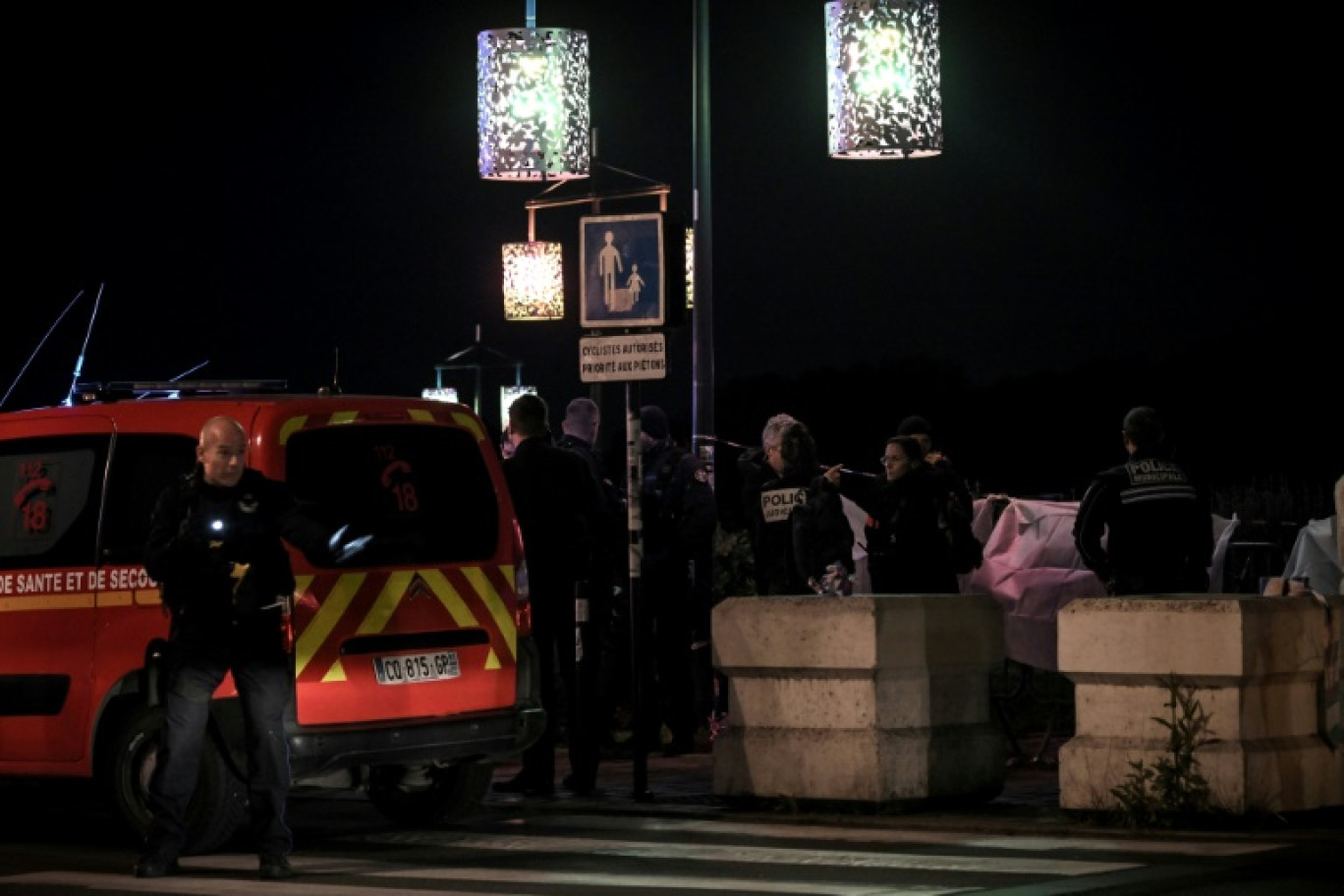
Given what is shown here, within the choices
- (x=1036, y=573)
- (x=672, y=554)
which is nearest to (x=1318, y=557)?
(x=1036, y=573)

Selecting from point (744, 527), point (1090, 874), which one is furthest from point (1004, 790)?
point (744, 527)

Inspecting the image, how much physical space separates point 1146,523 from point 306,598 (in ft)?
15.7

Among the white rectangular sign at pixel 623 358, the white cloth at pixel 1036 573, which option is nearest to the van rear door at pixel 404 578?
the white rectangular sign at pixel 623 358

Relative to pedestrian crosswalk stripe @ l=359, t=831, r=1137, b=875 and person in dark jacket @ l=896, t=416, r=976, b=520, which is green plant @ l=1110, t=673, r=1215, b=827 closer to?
pedestrian crosswalk stripe @ l=359, t=831, r=1137, b=875

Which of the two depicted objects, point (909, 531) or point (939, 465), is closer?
point (909, 531)

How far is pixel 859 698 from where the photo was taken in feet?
40.8

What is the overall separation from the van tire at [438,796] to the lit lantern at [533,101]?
32.7 feet

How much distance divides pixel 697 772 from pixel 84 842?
4.17m

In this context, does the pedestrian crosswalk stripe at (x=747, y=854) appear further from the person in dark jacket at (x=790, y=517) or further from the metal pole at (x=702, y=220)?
the metal pole at (x=702, y=220)

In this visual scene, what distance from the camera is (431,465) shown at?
38.7 ft

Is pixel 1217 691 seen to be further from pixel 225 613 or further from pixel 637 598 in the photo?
pixel 225 613

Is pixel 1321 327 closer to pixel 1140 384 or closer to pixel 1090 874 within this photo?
pixel 1140 384

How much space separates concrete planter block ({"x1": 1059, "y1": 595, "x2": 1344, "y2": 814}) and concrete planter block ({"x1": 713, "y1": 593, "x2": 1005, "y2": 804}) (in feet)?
2.58

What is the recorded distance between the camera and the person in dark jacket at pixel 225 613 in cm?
1041
